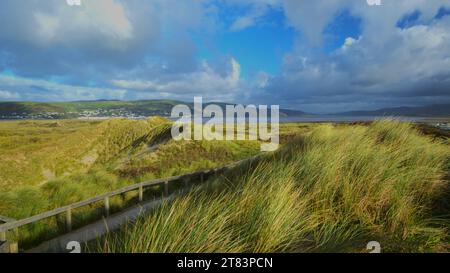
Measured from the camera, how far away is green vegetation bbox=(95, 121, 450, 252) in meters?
3.48

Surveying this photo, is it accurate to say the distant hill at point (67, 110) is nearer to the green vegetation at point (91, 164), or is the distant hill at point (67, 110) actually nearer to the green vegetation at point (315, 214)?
the green vegetation at point (91, 164)

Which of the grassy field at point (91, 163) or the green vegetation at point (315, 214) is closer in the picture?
the green vegetation at point (315, 214)

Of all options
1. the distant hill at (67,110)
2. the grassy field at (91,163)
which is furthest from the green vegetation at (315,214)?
the distant hill at (67,110)

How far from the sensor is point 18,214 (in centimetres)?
996

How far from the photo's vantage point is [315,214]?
447 centimetres

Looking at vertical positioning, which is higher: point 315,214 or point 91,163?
point 315,214

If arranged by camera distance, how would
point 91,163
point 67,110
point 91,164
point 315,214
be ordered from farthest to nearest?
point 67,110, point 91,163, point 91,164, point 315,214

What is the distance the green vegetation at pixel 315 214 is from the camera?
3.48m

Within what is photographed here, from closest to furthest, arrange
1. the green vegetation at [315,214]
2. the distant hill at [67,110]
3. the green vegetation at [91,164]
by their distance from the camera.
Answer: the green vegetation at [315,214]
the green vegetation at [91,164]
the distant hill at [67,110]

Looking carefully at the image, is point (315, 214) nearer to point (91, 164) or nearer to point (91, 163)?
point (91, 164)

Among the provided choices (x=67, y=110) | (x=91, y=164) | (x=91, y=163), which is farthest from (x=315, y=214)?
(x=67, y=110)

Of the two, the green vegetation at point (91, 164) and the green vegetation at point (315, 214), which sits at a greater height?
the green vegetation at point (315, 214)

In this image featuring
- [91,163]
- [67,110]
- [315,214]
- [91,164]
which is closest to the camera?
[315,214]
